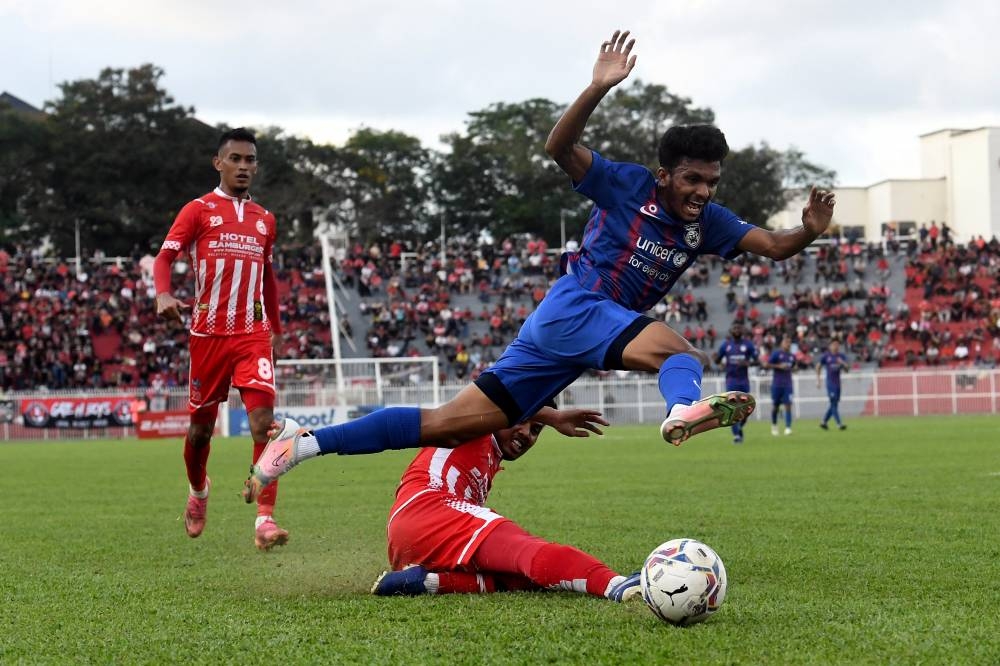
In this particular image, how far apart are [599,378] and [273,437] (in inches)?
1389

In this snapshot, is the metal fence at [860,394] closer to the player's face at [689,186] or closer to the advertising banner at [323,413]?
the advertising banner at [323,413]

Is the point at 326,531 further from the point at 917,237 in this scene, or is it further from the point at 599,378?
the point at 917,237

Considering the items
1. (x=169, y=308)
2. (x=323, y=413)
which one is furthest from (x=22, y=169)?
(x=169, y=308)

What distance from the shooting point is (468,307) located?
50.4 metres

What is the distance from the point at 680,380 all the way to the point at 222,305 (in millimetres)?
4528

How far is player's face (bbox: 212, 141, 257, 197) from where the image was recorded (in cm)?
922

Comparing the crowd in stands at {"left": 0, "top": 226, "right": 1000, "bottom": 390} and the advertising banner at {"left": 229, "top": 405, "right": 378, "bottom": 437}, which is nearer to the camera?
the advertising banner at {"left": 229, "top": 405, "right": 378, "bottom": 437}

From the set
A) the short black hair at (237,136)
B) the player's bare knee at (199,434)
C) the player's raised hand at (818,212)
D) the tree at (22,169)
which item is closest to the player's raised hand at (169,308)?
the player's bare knee at (199,434)

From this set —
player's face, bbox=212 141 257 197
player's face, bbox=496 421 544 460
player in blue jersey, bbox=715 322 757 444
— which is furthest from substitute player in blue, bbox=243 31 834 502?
player in blue jersey, bbox=715 322 757 444

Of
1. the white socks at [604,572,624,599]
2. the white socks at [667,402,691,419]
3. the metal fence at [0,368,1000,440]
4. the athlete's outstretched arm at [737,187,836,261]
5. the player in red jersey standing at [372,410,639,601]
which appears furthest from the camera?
the metal fence at [0,368,1000,440]

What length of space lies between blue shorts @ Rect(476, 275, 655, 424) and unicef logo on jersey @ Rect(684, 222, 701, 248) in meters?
0.55

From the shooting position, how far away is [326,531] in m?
9.87

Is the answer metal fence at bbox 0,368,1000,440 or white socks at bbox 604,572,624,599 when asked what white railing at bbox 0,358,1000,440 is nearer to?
metal fence at bbox 0,368,1000,440

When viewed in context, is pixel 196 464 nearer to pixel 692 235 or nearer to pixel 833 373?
pixel 692 235
